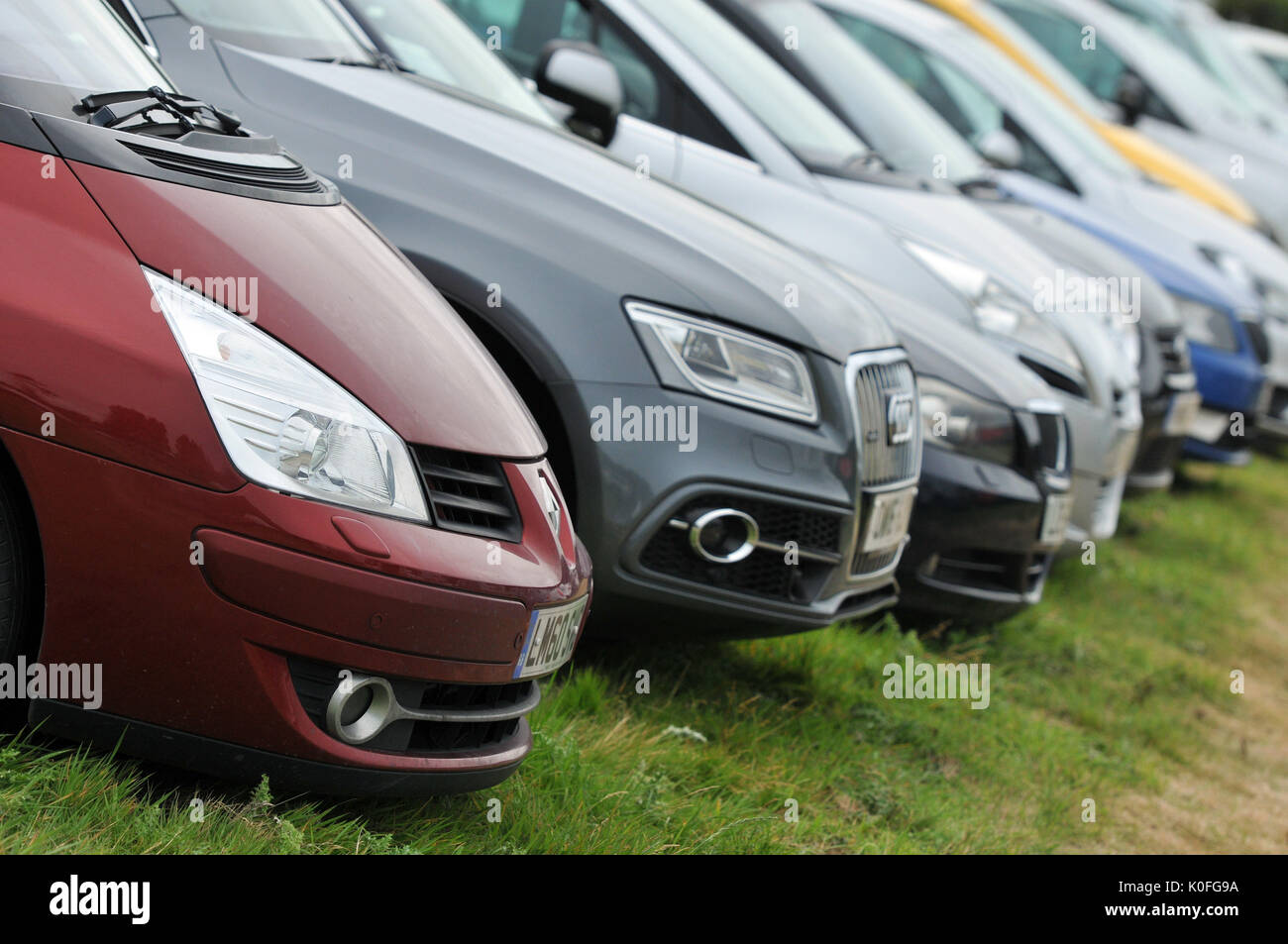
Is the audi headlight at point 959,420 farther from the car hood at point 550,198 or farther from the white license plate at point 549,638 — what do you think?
the white license plate at point 549,638

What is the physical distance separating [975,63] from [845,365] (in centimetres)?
514

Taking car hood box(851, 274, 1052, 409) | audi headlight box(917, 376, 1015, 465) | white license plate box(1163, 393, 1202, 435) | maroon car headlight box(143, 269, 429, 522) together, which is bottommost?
white license plate box(1163, 393, 1202, 435)

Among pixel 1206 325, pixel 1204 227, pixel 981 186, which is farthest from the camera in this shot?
pixel 1204 227

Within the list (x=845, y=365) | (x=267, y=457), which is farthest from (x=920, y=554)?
(x=267, y=457)

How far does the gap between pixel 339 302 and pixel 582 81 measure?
2225mm

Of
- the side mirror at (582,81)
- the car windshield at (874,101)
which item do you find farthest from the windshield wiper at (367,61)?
the car windshield at (874,101)

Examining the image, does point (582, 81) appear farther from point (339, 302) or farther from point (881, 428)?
point (339, 302)

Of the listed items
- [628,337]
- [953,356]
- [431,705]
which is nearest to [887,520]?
[628,337]

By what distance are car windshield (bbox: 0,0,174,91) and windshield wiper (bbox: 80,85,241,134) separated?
51 millimetres

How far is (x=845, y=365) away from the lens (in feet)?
12.2

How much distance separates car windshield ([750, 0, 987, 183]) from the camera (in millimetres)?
6660

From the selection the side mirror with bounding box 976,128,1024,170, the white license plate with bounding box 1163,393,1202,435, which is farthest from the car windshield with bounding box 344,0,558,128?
the white license plate with bounding box 1163,393,1202,435

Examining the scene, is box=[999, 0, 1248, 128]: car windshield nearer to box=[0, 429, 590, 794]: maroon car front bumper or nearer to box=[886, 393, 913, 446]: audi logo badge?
box=[886, 393, 913, 446]: audi logo badge

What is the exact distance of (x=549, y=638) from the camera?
→ 8.99 ft
